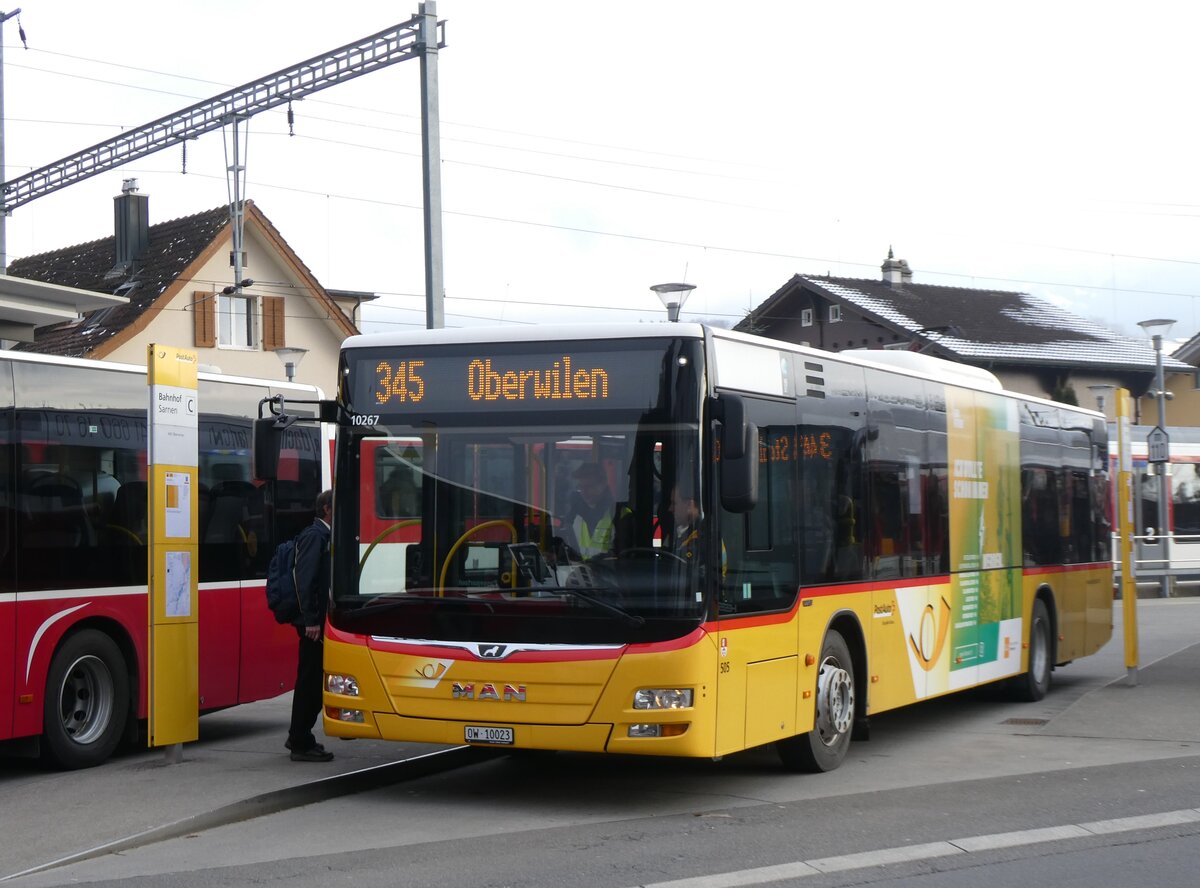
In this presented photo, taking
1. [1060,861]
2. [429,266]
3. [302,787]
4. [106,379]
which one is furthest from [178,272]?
[1060,861]

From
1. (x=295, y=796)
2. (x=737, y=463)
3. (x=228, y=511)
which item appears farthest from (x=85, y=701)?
(x=737, y=463)

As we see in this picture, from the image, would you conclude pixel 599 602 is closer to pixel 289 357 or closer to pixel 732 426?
pixel 732 426

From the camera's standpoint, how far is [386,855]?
8.00 m

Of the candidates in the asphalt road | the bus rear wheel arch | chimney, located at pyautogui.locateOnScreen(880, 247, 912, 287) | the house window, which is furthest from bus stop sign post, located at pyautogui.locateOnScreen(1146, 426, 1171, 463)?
chimney, located at pyautogui.locateOnScreen(880, 247, 912, 287)

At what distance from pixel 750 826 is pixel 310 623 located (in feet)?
11.4

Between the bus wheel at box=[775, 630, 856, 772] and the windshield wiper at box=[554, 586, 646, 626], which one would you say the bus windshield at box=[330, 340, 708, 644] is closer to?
the windshield wiper at box=[554, 586, 646, 626]

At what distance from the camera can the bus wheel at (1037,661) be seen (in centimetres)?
1517

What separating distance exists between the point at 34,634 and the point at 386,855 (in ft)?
12.7

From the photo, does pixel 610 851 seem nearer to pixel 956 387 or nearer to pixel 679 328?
pixel 679 328

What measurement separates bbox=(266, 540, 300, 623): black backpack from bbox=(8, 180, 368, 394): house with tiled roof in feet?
96.2

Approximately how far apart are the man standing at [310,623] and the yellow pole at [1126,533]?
7662 mm

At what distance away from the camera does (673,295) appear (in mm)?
17703

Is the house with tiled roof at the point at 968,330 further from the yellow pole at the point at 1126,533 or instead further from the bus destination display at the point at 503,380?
the bus destination display at the point at 503,380

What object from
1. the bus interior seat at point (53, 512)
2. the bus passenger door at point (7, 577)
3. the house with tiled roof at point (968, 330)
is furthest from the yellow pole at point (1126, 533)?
the house with tiled roof at point (968, 330)
